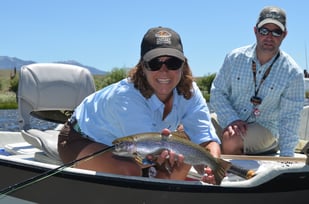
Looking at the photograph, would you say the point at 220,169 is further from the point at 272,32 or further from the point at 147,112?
the point at 272,32

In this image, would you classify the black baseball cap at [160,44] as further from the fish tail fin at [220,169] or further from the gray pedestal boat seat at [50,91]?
the gray pedestal boat seat at [50,91]

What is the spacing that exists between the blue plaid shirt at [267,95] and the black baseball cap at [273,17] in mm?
306

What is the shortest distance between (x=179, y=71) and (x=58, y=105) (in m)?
2.15

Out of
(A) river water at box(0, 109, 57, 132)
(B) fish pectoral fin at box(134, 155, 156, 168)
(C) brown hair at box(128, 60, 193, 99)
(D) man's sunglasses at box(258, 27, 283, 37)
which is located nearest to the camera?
(B) fish pectoral fin at box(134, 155, 156, 168)

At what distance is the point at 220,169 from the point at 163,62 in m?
0.76

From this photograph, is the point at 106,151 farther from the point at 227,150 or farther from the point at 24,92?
the point at 24,92

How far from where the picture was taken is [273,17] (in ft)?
15.3

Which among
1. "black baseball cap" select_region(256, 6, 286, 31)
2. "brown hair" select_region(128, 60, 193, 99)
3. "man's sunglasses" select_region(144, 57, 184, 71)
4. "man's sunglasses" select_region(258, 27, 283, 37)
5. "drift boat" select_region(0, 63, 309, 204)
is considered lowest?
"drift boat" select_region(0, 63, 309, 204)

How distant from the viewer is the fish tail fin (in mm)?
3205

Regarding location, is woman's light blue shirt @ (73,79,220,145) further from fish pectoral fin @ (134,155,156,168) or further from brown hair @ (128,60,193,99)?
fish pectoral fin @ (134,155,156,168)

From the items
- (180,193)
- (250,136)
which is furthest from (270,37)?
(180,193)

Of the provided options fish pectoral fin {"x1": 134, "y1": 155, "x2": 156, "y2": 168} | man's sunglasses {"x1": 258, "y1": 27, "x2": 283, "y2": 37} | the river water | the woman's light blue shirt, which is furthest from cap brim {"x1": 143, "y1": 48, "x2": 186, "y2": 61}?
the river water

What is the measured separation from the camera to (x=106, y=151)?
11.1 ft

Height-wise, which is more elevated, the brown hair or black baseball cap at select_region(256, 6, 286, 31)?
black baseball cap at select_region(256, 6, 286, 31)
